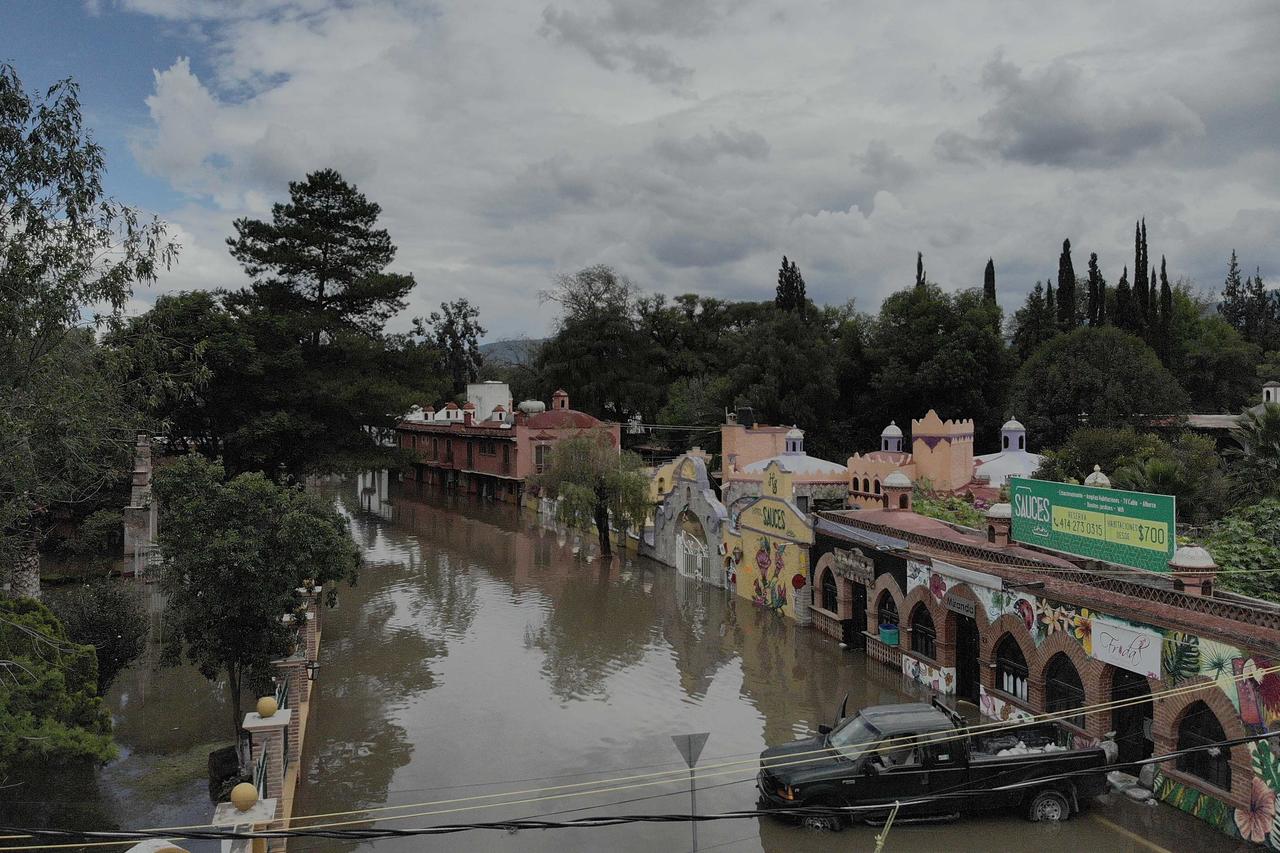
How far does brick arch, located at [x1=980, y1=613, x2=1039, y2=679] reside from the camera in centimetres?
1473

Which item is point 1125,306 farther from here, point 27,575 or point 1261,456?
point 27,575

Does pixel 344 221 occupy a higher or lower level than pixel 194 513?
higher

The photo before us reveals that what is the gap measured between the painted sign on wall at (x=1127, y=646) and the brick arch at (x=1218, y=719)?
469 mm

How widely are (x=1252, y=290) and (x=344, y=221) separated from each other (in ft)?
262

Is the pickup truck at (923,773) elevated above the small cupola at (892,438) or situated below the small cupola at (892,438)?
below

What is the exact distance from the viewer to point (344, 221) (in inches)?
1479

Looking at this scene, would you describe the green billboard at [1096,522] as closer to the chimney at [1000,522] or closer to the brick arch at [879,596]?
the chimney at [1000,522]

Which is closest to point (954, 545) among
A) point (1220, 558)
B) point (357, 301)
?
point (1220, 558)

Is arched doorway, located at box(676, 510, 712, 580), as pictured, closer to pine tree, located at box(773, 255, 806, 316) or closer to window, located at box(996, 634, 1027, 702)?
window, located at box(996, 634, 1027, 702)

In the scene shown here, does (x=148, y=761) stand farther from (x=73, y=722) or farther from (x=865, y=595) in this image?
(x=865, y=595)

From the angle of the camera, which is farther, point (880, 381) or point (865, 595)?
point (880, 381)

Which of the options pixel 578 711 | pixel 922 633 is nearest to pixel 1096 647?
pixel 922 633

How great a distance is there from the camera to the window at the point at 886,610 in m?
19.3

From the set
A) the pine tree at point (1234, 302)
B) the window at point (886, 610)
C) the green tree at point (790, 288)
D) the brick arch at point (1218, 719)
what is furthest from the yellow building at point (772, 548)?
the pine tree at point (1234, 302)
